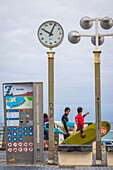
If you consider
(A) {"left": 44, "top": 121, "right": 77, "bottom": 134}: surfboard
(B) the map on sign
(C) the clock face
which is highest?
(C) the clock face

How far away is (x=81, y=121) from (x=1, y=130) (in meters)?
5.30

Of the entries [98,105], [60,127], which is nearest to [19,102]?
[98,105]

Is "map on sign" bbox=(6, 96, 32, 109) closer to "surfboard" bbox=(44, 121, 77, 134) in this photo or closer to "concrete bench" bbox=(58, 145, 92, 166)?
"concrete bench" bbox=(58, 145, 92, 166)

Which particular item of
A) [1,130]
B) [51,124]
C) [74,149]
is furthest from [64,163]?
[1,130]

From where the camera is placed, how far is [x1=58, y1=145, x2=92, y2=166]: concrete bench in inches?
458

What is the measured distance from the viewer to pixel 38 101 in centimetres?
1188

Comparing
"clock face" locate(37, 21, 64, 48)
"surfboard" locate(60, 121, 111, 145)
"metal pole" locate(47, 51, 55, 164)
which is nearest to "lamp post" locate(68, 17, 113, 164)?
"clock face" locate(37, 21, 64, 48)

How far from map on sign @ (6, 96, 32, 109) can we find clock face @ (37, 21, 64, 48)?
1783mm

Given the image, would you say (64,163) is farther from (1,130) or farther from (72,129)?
(1,130)

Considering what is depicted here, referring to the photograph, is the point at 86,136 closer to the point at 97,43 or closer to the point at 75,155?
the point at 75,155

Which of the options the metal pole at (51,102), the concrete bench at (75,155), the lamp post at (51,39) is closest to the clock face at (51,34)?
the lamp post at (51,39)

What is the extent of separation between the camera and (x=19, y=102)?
12.0 m

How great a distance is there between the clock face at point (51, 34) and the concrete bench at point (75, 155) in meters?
3.14

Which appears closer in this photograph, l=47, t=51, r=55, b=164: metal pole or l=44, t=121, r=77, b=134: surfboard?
l=47, t=51, r=55, b=164: metal pole
